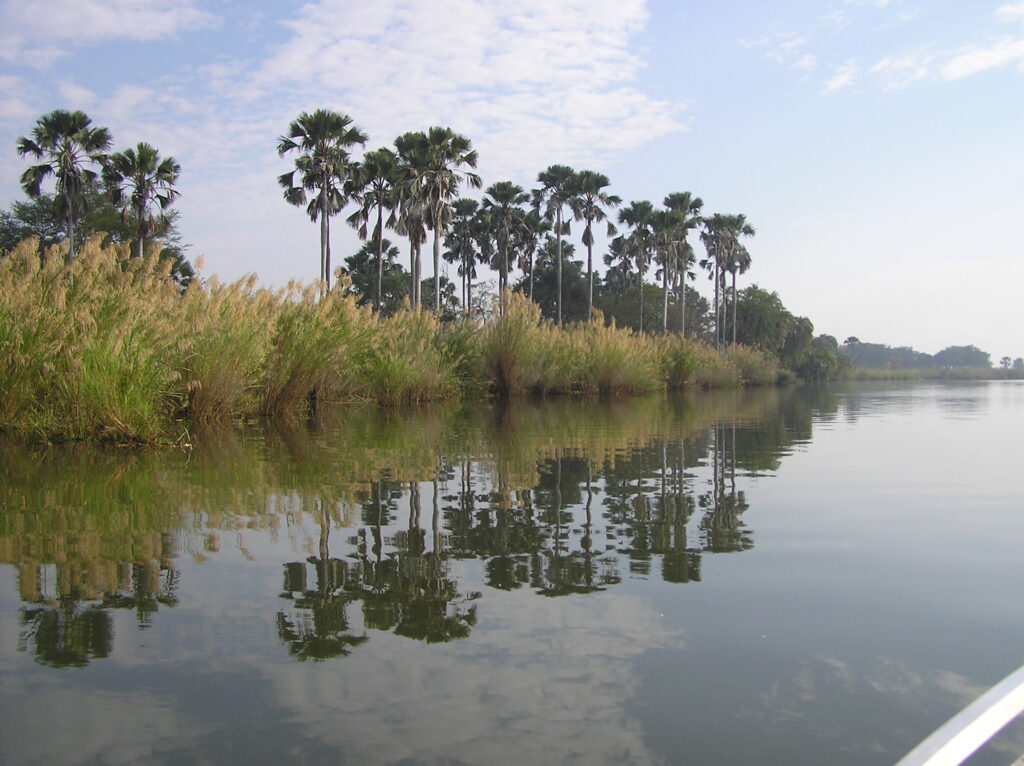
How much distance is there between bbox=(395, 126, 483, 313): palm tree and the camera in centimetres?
3538

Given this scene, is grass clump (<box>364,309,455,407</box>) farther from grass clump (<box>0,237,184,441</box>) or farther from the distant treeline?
the distant treeline

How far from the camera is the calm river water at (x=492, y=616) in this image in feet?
6.87

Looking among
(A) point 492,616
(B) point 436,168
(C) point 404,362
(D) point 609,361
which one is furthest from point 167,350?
(B) point 436,168

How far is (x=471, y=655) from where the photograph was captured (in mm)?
2588

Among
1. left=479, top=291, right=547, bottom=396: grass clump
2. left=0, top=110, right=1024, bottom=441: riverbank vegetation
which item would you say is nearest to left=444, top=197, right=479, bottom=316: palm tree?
left=0, top=110, right=1024, bottom=441: riverbank vegetation

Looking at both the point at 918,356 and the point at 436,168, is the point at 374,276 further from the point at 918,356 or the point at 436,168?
the point at 918,356

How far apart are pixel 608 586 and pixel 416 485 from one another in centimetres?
282

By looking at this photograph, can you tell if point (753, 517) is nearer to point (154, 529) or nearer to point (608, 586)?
point (608, 586)

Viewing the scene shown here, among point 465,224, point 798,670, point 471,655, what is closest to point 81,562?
point 471,655

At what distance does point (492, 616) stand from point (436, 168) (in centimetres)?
3418

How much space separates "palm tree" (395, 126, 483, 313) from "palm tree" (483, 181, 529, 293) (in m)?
16.4

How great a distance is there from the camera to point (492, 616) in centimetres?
297

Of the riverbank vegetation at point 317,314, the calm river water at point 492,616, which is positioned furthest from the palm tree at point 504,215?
the calm river water at point 492,616

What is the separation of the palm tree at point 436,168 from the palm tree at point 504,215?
1642 cm
